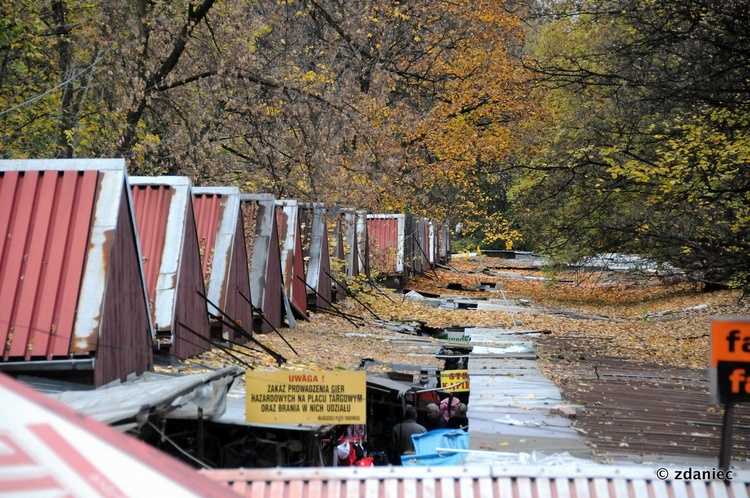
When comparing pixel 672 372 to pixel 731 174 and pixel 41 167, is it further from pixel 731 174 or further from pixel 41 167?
pixel 41 167

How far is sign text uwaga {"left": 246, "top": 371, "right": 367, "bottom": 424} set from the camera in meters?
8.77

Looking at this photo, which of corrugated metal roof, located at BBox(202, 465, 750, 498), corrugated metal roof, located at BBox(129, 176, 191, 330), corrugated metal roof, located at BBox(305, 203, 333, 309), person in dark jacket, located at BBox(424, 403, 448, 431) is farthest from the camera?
corrugated metal roof, located at BBox(305, 203, 333, 309)

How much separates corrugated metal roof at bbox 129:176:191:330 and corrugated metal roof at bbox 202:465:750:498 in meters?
7.94

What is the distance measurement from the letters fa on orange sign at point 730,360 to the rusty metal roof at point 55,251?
6785mm

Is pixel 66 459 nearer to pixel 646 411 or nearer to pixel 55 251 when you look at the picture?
pixel 55 251

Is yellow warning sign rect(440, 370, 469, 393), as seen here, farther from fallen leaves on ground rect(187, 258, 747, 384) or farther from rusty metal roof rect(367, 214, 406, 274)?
rusty metal roof rect(367, 214, 406, 274)

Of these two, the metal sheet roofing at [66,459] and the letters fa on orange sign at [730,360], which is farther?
the letters fa on orange sign at [730,360]

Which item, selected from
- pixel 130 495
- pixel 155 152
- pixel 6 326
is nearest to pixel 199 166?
pixel 155 152

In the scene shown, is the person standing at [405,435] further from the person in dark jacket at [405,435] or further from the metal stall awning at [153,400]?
the metal stall awning at [153,400]

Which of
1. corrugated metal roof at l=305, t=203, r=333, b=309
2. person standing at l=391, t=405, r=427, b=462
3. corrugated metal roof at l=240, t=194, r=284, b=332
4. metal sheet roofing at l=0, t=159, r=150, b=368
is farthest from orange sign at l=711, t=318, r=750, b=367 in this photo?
corrugated metal roof at l=305, t=203, r=333, b=309

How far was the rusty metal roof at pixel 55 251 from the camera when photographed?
1059 cm

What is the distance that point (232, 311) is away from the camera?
18.4m

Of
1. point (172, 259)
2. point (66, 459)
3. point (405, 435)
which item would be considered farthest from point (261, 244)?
point (66, 459)

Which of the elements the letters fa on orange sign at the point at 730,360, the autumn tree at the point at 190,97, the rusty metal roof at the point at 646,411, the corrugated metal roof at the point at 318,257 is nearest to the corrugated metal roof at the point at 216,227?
the autumn tree at the point at 190,97
